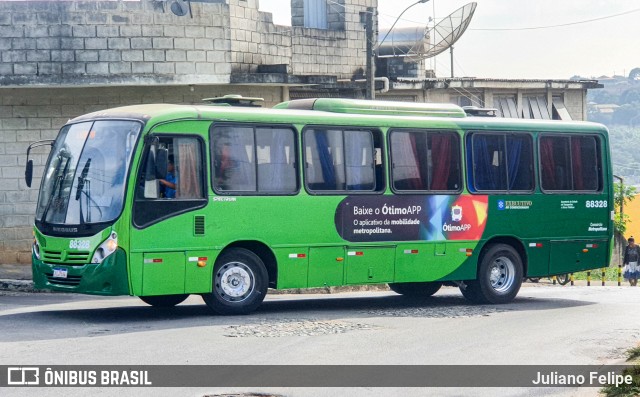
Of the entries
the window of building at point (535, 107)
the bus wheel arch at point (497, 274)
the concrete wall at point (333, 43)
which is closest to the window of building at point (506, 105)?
the window of building at point (535, 107)

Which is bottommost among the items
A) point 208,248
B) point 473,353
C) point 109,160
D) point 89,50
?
point 473,353

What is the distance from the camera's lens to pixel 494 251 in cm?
2005

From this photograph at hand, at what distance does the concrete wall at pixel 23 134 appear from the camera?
25.9m

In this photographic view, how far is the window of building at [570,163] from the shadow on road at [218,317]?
2100 mm

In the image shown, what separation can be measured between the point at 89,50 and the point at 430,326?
A: 486 inches

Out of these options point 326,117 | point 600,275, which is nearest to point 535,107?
point 600,275

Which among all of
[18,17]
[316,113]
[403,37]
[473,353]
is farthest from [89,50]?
[403,37]

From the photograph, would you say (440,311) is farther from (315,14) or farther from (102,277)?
(315,14)

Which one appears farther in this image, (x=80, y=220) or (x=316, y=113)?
(x=316, y=113)

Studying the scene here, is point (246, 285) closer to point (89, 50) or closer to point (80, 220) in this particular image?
Result: point (80, 220)

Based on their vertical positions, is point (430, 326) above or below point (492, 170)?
below

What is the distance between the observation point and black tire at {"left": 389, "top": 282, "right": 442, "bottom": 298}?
21.3 meters

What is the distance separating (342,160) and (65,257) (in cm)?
454

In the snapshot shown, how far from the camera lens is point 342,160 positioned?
18188mm
